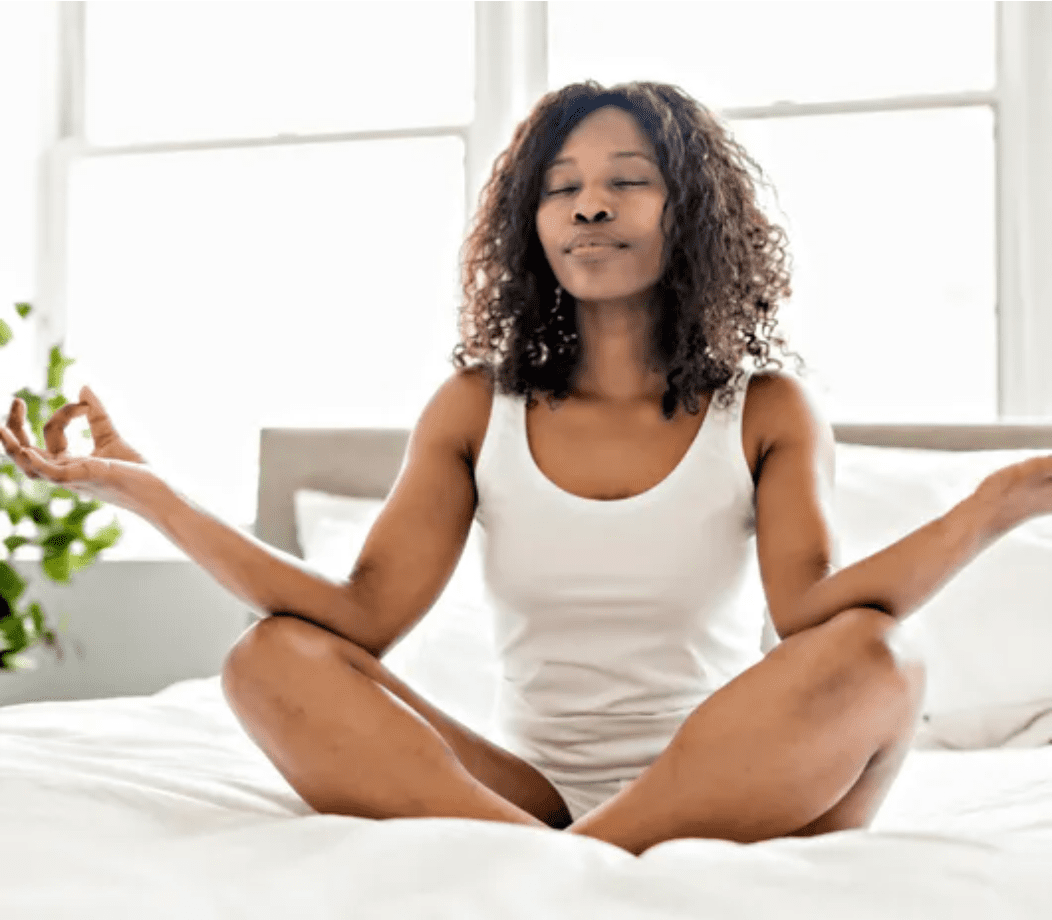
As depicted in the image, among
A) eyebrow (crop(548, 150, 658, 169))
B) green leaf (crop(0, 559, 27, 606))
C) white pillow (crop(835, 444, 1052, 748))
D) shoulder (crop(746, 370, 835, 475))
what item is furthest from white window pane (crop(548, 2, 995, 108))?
green leaf (crop(0, 559, 27, 606))

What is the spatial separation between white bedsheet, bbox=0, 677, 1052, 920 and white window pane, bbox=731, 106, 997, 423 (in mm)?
1508

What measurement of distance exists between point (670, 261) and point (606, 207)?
0.14 metres

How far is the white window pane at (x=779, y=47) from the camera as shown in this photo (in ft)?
9.11

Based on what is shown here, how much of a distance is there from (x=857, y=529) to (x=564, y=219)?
71 centimetres

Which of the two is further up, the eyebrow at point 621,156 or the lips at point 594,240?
the eyebrow at point 621,156

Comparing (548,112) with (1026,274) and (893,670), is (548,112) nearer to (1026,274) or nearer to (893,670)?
(893,670)

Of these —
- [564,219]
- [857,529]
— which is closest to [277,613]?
[564,219]

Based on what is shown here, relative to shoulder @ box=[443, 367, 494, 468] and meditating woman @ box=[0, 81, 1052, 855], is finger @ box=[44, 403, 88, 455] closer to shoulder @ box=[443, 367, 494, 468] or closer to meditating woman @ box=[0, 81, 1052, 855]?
meditating woman @ box=[0, 81, 1052, 855]

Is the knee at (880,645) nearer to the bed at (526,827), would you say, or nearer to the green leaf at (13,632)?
the bed at (526,827)

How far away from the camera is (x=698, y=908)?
964 mm

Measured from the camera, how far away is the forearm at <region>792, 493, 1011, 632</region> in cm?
134

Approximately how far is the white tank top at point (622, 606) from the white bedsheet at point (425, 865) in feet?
1.03

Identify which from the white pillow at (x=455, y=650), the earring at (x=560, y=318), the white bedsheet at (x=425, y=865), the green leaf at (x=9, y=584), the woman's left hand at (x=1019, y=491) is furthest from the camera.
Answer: the green leaf at (x=9, y=584)

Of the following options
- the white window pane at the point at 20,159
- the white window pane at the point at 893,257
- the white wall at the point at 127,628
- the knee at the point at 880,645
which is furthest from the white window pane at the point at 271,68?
the knee at the point at 880,645
